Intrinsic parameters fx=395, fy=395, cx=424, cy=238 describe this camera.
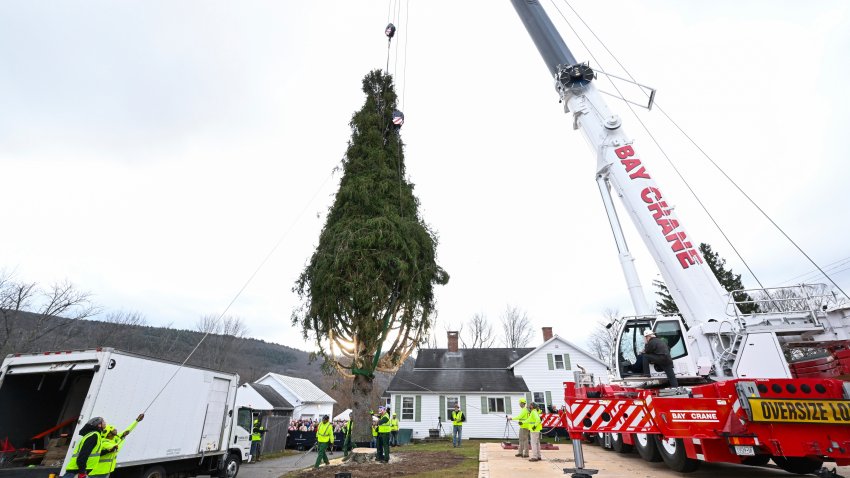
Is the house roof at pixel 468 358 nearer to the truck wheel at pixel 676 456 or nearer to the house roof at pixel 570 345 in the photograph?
the house roof at pixel 570 345

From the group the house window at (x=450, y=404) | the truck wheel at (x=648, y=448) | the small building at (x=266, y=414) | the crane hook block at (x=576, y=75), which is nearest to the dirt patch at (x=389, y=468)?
the small building at (x=266, y=414)

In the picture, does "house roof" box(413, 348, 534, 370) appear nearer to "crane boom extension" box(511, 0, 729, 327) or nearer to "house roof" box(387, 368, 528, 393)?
"house roof" box(387, 368, 528, 393)

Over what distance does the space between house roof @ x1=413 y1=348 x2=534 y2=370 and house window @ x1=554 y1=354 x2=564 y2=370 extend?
10.2 ft

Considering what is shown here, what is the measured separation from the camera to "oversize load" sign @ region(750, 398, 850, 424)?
18.3ft

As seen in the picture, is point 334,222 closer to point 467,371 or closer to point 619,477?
point 619,477

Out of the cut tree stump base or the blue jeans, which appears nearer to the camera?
the cut tree stump base

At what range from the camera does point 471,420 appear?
29.3 meters

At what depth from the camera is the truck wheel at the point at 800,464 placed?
284 inches

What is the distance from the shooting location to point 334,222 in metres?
16.0

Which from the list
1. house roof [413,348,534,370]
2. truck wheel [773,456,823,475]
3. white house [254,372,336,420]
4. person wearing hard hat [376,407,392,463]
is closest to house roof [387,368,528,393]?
house roof [413,348,534,370]

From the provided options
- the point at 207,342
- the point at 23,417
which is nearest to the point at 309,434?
the point at 23,417

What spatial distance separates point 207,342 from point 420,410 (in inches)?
1339

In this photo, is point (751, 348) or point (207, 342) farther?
point (207, 342)

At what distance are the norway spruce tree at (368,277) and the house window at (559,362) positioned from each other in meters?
18.9
